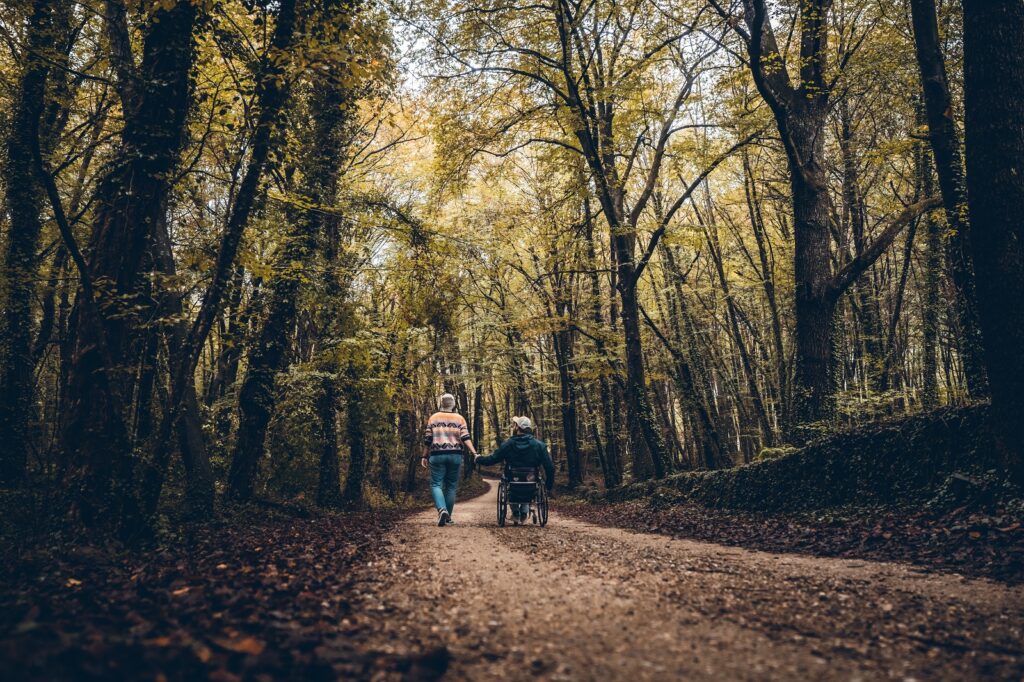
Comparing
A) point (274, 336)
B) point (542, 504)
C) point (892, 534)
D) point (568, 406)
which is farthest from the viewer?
point (568, 406)

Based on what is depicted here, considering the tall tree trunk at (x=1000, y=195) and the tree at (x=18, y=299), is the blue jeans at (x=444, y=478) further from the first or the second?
the tree at (x=18, y=299)

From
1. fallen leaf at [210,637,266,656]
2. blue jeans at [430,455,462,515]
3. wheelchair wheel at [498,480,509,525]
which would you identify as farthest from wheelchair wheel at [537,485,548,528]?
fallen leaf at [210,637,266,656]

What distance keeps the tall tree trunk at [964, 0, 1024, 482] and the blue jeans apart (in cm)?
687

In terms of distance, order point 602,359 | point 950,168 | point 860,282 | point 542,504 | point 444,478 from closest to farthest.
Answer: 1. point 950,168
2. point 444,478
3. point 542,504
4. point 602,359
5. point 860,282

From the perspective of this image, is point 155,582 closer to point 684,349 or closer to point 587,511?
point 587,511

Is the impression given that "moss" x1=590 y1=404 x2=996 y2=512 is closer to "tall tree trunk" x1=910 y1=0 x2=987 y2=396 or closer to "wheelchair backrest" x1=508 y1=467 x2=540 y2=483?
"tall tree trunk" x1=910 y1=0 x2=987 y2=396

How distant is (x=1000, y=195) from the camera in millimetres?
A: 5316

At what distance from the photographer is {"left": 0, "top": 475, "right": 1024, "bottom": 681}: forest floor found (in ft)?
7.74

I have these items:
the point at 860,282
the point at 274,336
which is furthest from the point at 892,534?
the point at 860,282

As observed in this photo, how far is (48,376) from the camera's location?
18.1 metres

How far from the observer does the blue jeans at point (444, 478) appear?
845cm

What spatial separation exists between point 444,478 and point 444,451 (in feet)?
1.77

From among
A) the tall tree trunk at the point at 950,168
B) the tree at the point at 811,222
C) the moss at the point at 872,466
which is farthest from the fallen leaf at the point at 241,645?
the tree at the point at 811,222

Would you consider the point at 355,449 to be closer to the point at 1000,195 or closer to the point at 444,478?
the point at 444,478
